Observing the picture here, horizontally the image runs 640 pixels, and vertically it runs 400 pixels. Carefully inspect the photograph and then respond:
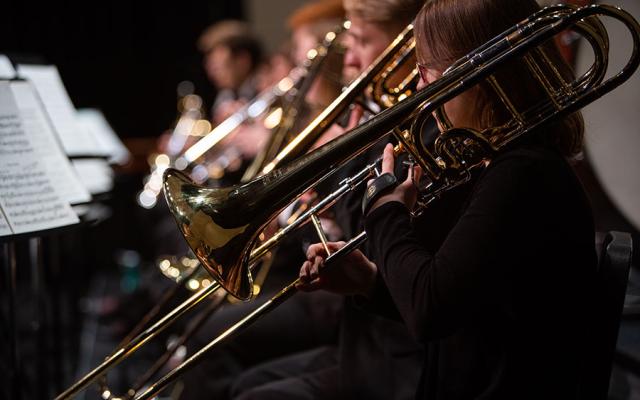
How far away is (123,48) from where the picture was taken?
→ 18.6ft

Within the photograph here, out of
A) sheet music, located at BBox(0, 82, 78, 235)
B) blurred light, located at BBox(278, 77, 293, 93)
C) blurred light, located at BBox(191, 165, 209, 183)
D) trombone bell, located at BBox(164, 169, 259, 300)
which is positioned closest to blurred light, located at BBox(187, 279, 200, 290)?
sheet music, located at BBox(0, 82, 78, 235)

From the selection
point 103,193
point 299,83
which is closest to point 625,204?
point 299,83

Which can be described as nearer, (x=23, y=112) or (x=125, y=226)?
(x=23, y=112)

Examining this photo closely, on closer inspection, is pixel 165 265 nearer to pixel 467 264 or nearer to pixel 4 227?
pixel 4 227

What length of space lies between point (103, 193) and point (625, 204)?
75.7 inches

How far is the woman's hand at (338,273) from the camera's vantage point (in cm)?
119

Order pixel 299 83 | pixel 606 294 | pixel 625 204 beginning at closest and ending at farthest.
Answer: pixel 606 294 < pixel 299 83 < pixel 625 204

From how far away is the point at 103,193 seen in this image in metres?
2.39

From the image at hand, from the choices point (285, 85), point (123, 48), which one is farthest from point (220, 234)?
point (123, 48)

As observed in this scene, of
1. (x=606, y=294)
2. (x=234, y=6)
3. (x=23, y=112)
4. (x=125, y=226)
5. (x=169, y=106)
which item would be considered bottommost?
(x=606, y=294)

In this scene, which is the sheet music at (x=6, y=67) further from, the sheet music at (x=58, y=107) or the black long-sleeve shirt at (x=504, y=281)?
the black long-sleeve shirt at (x=504, y=281)

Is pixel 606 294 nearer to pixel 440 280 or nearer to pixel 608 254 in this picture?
pixel 608 254

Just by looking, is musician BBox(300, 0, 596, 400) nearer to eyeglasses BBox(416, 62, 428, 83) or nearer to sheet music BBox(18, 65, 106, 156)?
eyeglasses BBox(416, 62, 428, 83)

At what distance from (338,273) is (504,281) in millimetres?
366
